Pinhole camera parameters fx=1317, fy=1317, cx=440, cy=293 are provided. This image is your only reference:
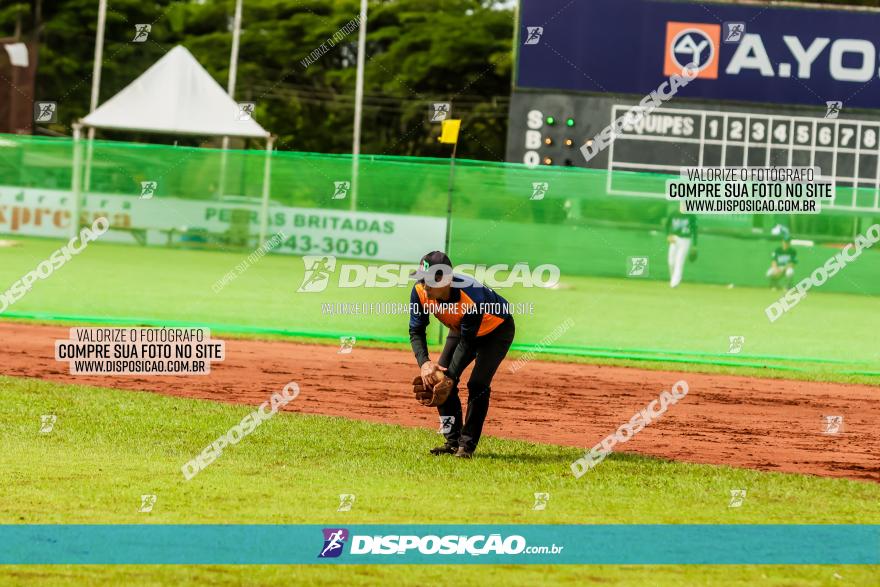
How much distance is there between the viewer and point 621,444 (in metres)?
11.2

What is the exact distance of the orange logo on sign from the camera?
26.1 m

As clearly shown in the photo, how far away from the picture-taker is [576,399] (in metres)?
14.1

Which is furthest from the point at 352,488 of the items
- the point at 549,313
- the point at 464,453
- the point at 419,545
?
the point at 549,313

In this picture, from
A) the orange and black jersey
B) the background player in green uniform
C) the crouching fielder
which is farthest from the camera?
the background player in green uniform

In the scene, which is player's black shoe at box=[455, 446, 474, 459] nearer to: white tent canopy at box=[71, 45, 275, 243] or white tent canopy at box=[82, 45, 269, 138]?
white tent canopy at box=[71, 45, 275, 243]

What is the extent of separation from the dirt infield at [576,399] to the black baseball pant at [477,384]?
1.35m

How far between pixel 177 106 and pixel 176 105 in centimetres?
3

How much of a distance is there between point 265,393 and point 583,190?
6.45 m

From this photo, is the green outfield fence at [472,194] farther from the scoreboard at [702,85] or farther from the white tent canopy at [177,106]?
the white tent canopy at [177,106]

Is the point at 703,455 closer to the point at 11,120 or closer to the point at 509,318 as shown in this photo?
the point at 509,318

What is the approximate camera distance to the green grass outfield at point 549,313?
58.8ft

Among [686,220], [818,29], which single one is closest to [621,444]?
[686,220]

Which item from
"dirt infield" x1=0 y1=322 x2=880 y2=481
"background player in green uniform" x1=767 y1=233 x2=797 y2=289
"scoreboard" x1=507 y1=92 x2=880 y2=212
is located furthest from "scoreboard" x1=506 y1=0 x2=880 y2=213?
"dirt infield" x1=0 y1=322 x2=880 y2=481

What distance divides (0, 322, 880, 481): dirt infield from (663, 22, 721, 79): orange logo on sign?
35.6ft
